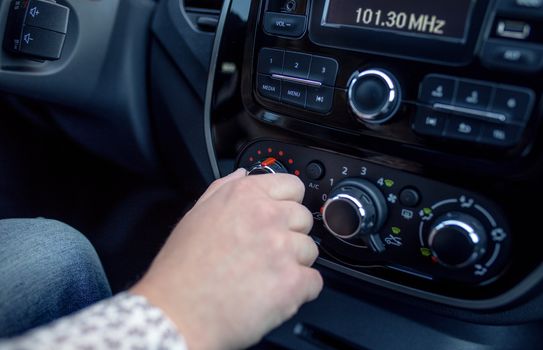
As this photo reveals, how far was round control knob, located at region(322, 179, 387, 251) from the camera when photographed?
545 mm

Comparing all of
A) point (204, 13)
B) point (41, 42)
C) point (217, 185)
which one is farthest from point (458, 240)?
point (41, 42)

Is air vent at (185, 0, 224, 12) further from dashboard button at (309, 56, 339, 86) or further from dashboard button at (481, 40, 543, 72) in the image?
dashboard button at (481, 40, 543, 72)

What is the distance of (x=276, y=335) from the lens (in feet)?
2.16

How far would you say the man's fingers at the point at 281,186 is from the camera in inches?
20.6

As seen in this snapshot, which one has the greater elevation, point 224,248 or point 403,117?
point 403,117

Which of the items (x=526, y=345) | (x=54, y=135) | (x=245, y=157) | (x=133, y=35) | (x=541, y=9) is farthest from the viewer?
(x=54, y=135)

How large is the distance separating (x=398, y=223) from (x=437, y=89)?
135 mm

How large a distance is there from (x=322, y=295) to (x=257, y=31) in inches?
12.1

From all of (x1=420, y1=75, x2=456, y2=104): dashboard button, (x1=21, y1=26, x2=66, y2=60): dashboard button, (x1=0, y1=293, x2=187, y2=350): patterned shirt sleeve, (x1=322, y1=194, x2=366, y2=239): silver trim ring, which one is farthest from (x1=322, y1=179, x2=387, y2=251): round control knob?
(x1=21, y1=26, x2=66, y2=60): dashboard button

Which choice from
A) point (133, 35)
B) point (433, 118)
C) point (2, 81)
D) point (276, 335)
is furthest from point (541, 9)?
point (2, 81)

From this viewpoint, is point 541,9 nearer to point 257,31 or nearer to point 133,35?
point 257,31

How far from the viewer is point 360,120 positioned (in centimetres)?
56

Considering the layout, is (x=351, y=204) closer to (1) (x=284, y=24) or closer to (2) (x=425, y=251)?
(2) (x=425, y=251)

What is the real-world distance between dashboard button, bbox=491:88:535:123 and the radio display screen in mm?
62
